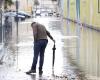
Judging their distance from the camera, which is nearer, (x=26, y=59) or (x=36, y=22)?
(x=36, y=22)

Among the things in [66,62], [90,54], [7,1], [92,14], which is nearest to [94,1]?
[92,14]

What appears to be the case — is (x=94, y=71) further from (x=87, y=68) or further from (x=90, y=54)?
(x=90, y=54)

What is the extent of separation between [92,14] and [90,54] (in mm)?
24351

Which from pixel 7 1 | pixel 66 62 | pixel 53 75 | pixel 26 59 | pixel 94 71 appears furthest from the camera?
pixel 7 1

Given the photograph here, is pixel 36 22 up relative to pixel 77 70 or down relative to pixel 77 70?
up

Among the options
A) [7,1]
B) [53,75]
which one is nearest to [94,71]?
[53,75]

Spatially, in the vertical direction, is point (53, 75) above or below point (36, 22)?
below

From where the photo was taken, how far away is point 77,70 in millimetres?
15320

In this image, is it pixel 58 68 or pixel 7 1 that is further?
pixel 7 1

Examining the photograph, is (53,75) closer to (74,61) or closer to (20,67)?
(20,67)

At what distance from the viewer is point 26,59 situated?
18922mm

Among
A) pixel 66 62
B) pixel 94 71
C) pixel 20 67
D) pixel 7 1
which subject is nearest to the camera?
pixel 94 71

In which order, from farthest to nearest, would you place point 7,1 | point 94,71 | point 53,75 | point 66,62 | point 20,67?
1. point 7,1
2. point 66,62
3. point 20,67
4. point 94,71
5. point 53,75

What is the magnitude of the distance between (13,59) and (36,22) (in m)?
4.69
